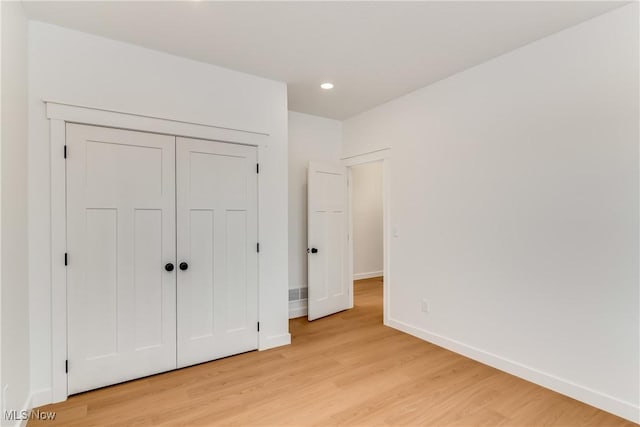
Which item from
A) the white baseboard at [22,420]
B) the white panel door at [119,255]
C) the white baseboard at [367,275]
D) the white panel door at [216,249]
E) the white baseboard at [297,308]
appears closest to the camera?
the white baseboard at [22,420]

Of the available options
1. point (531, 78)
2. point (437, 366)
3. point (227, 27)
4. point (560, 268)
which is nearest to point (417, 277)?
point (437, 366)

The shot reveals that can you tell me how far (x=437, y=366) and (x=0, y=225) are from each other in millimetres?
3301

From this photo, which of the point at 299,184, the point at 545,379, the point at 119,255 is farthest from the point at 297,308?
the point at 545,379

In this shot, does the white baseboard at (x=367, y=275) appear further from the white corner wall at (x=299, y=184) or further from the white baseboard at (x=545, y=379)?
the white baseboard at (x=545, y=379)

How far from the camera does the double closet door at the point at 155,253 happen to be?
96.6 inches

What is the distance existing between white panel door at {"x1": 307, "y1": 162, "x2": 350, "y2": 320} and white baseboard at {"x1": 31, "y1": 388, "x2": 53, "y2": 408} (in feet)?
8.45

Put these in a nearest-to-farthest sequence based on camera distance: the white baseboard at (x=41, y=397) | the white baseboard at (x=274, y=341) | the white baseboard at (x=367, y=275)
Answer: the white baseboard at (x=41, y=397) < the white baseboard at (x=274, y=341) < the white baseboard at (x=367, y=275)

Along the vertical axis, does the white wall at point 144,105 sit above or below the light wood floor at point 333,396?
above

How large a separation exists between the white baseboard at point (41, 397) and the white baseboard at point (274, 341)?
1640 millimetres

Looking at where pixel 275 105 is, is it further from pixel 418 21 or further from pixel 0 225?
pixel 0 225

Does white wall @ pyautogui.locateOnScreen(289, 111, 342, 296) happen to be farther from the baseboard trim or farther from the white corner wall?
the baseboard trim

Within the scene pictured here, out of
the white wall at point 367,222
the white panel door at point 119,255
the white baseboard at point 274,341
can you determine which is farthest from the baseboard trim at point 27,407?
the white wall at point 367,222

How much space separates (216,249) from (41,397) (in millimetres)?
1595

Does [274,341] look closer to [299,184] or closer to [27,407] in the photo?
[27,407]
